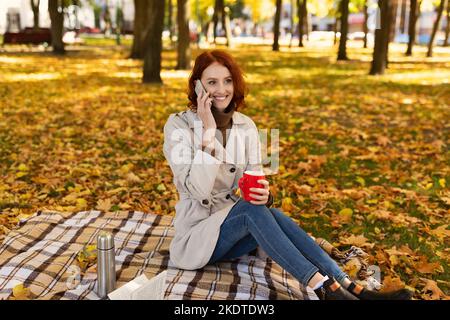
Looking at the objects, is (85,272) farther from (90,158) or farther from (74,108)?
(74,108)

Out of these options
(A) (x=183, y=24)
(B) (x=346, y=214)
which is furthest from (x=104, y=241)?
(A) (x=183, y=24)

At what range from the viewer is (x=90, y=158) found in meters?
7.58

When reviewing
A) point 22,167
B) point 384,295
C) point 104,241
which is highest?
point 104,241

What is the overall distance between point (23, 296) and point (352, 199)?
385 cm

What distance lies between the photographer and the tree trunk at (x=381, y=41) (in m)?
16.7

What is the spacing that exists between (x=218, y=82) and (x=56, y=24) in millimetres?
21757

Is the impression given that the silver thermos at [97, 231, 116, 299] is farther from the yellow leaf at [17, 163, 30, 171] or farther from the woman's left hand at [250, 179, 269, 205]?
the yellow leaf at [17, 163, 30, 171]

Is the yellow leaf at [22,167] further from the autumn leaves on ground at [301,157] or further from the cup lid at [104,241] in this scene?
the cup lid at [104,241]

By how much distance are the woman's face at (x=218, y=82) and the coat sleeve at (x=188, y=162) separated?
12.2 inches

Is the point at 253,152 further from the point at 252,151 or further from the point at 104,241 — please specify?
the point at 104,241

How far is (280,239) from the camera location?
136 inches

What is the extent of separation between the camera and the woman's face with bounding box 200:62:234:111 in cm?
380

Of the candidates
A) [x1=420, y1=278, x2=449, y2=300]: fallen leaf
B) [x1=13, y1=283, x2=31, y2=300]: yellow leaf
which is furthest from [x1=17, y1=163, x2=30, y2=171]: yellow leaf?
[x1=420, y1=278, x2=449, y2=300]: fallen leaf
